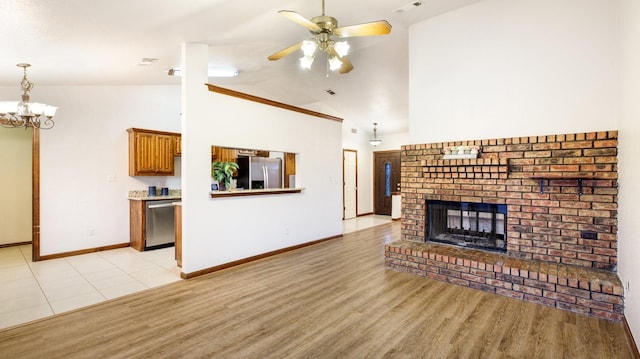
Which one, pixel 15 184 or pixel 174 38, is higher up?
pixel 174 38

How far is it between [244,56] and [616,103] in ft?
14.5

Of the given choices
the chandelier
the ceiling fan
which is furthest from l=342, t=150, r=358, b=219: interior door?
the chandelier

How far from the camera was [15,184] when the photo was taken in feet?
18.2

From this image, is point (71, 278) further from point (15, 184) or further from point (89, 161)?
point (15, 184)

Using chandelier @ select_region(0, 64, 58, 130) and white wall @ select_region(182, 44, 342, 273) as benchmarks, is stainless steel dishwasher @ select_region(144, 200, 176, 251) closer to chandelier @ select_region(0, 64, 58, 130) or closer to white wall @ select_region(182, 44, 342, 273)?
white wall @ select_region(182, 44, 342, 273)

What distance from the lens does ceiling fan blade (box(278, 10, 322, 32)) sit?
2402 millimetres

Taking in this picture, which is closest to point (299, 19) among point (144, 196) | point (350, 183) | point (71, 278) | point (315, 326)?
point (315, 326)

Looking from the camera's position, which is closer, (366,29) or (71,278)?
(366,29)

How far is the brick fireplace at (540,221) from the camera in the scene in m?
2.94

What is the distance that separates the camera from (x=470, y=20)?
12.4ft

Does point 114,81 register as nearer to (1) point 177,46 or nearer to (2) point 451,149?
(1) point 177,46

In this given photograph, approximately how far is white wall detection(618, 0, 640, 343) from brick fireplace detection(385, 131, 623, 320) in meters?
0.18

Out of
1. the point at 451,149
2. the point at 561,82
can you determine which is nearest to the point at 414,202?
the point at 451,149

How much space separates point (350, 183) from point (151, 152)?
209 inches
